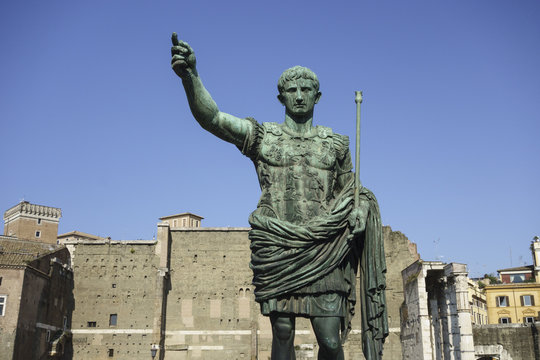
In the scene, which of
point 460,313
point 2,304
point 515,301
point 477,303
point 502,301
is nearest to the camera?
point 460,313

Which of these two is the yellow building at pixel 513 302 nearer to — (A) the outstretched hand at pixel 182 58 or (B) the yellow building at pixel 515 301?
(B) the yellow building at pixel 515 301

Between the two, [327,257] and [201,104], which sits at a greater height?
[201,104]

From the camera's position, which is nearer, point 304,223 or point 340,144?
point 304,223

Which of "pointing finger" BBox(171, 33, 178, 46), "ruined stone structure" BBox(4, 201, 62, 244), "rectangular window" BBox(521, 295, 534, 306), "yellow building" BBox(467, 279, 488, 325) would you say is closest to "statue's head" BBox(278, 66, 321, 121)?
"pointing finger" BBox(171, 33, 178, 46)

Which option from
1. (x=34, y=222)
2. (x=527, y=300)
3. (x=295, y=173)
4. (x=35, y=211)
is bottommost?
(x=295, y=173)

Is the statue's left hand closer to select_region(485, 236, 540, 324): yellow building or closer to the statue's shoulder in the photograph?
the statue's shoulder

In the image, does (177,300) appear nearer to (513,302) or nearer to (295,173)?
(513,302)

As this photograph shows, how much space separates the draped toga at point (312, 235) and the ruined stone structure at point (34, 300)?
31.4 metres

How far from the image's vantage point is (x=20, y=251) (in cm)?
3741

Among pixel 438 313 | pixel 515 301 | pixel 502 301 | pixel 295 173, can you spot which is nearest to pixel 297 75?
pixel 295 173

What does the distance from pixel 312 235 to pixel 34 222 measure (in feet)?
193

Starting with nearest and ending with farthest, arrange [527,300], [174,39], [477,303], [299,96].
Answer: [174,39]
[299,96]
[527,300]
[477,303]

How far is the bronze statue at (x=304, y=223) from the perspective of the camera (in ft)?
13.0

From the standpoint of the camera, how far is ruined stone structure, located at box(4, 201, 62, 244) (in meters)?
56.9
